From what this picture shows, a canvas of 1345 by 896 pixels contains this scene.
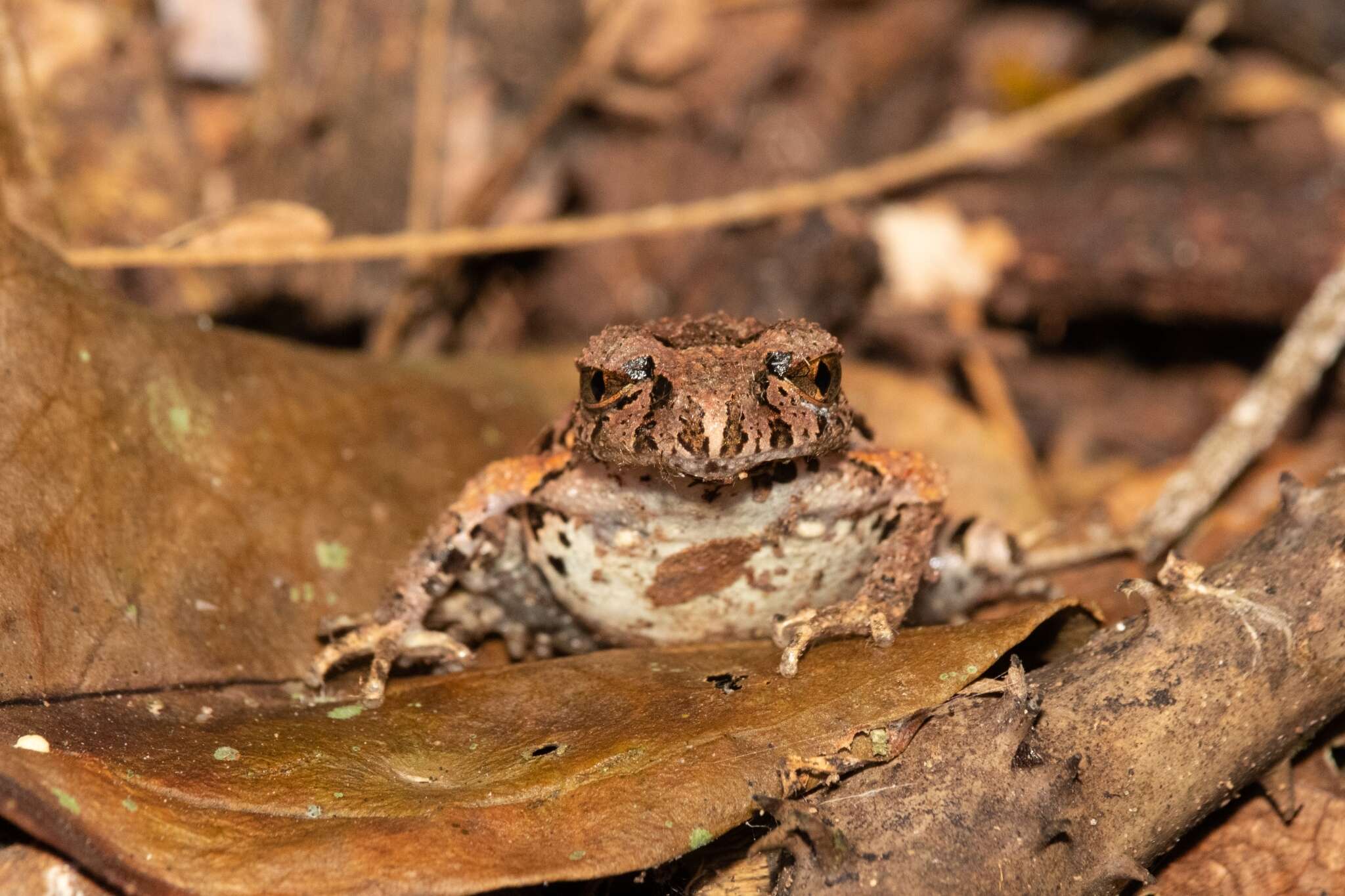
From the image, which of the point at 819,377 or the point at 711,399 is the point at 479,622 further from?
the point at 819,377

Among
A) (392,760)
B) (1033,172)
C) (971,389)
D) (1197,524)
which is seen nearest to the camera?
(392,760)

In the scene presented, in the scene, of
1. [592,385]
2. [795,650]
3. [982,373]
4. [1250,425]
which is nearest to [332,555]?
[592,385]

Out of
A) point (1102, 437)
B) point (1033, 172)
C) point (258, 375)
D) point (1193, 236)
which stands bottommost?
point (258, 375)

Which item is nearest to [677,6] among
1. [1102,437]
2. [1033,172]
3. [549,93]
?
[549,93]

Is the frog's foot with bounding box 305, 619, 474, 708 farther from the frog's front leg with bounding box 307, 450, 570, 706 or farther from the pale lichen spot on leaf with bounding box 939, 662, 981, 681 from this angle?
the pale lichen spot on leaf with bounding box 939, 662, 981, 681

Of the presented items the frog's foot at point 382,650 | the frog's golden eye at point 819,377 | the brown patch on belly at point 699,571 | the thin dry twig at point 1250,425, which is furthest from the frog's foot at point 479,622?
the thin dry twig at point 1250,425

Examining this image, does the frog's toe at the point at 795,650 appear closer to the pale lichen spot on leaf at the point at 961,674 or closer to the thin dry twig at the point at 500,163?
the pale lichen spot on leaf at the point at 961,674

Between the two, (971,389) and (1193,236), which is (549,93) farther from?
(1193,236)
